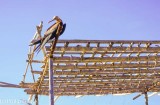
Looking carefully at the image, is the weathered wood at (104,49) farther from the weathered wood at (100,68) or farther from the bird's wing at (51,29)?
the bird's wing at (51,29)

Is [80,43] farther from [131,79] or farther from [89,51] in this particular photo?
[131,79]

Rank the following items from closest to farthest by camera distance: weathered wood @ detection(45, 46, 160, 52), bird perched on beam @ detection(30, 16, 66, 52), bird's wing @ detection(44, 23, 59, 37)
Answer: bird perched on beam @ detection(30, 16, 66, 52) → bird's wing @ detection(44, 23, 59, 37) → weathered wood @ detection(45, 46, 160, 52)

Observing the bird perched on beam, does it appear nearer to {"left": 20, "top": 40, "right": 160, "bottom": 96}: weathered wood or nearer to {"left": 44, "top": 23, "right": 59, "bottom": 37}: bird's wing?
{"left": 44, "top": 23, "right": 59, "bottom": 37}: bird's wing

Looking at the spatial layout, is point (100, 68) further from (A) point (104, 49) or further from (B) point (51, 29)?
(B) point (51, 29)

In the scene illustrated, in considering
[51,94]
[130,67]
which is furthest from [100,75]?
[51,94]

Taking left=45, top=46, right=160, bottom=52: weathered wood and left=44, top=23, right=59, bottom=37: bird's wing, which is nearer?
left=44, top=23, right=59, bottom=37: bird's wing

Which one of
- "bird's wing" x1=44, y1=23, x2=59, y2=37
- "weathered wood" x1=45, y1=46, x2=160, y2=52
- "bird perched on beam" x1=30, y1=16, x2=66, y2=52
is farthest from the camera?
"weathered wood" x1=45, y1=46, x2=160, y2=52

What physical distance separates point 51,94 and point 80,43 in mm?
2359

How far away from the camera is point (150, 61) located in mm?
14891

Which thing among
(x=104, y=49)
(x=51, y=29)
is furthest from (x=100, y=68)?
(x=51, y=29)

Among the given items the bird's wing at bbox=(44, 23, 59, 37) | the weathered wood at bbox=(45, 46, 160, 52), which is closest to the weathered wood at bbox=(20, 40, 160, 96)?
the weathered wood at bbox=(45, 46, 160, 52)

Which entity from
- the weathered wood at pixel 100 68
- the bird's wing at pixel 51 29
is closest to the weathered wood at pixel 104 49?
the weathered wood at pixel 100 68

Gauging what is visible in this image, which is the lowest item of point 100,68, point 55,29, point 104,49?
point 100,68

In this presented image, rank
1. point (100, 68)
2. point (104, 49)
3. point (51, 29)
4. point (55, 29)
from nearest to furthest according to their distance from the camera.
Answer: point (55, 29) → point (51, 29) → point (104, 49) → point (100, 68)
